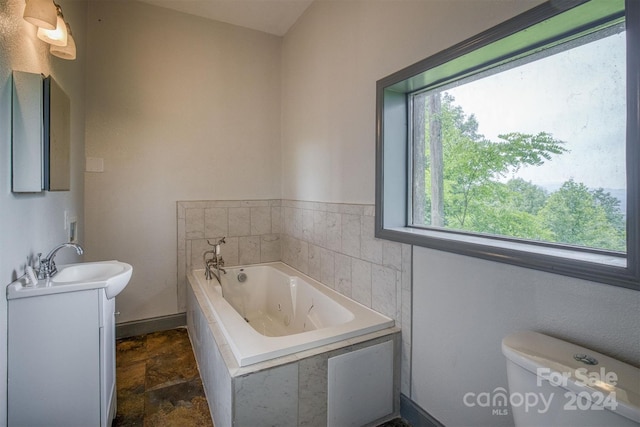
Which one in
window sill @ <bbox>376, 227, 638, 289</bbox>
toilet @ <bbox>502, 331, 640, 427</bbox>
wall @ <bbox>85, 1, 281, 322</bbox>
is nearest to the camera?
toilet @ <bbox>502, 331, 640, 427</bbox>

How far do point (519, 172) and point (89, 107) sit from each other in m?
3.13

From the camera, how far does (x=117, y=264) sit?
1883 millimetres

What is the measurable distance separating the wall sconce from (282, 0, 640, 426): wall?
1.64 metres

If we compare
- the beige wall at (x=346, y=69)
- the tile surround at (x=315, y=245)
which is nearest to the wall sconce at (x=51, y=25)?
the tile surround at (x=315, y=245)

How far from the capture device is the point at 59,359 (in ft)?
4.58

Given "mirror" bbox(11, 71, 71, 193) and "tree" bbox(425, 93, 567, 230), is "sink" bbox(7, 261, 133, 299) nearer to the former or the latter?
"mirror" bbox(11, 71, 71, 193)

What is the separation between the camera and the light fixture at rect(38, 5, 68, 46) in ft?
5.06

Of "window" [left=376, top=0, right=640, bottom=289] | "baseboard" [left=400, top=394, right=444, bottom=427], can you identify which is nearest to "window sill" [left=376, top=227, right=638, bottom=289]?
"window" [left=376, top=0, right=640, bottom=289]

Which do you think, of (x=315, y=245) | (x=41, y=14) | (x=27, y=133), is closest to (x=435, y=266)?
(x=315, y=245)

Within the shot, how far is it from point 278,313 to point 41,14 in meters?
2.44

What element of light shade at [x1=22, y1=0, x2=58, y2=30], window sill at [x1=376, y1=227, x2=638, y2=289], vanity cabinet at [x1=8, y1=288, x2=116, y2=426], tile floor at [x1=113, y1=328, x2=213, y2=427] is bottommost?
tile floor at [x1=113, y1=328, x2=213, y2=427]

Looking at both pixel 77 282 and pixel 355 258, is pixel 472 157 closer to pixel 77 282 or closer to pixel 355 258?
pixel 355 258

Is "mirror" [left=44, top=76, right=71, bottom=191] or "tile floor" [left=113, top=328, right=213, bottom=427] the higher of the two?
"mirror" [left=44, top=76, right=71, bottom=191]

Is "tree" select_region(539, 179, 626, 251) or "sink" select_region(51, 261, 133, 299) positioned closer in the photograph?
"tree" select_region(539, 179, 626, 251)
